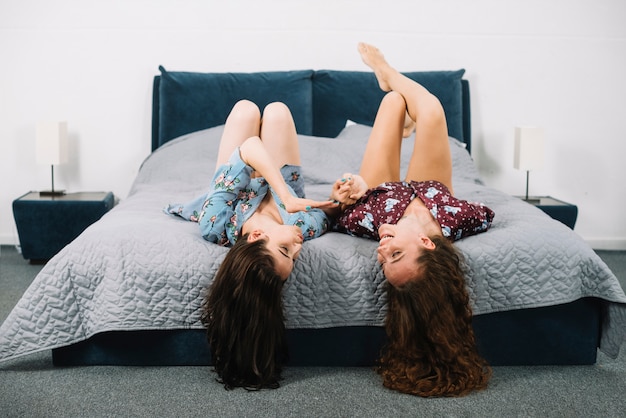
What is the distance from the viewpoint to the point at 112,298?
7.02ft

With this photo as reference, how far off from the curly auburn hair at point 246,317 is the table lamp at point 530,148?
2238mm

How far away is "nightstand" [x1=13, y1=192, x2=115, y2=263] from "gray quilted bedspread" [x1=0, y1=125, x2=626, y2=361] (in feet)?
4.64

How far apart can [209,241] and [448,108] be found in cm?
207

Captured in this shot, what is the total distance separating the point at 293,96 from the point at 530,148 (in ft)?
4.43

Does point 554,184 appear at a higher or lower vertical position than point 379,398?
higher

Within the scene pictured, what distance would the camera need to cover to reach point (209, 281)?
2146 millimetres

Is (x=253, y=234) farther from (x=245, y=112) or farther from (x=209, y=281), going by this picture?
(x=245, y=112)

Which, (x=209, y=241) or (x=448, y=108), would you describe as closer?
(x=209, y=241)

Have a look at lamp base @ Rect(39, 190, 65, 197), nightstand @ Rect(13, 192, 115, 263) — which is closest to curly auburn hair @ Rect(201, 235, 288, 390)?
nightstand @ Rect(13, 192, 115, 263)

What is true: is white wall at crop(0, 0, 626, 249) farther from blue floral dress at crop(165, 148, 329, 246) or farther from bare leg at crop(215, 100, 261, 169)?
blue floral dress at crop(165, 148, 329, 246)

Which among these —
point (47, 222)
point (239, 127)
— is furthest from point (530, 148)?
point (47, 222)

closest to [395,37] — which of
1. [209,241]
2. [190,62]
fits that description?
[190,62]

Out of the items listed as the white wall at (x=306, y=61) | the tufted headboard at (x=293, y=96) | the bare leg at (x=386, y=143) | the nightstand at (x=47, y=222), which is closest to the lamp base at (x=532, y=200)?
the white wall at (x=306, y=61)

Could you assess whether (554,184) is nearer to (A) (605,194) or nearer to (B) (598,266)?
(A) (605,194)
